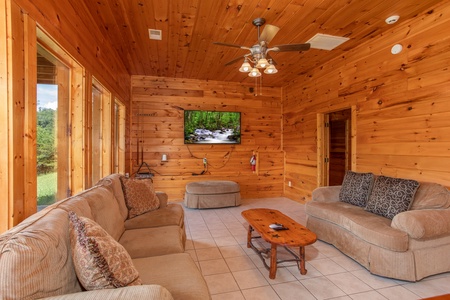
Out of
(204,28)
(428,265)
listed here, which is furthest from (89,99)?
(428,265)

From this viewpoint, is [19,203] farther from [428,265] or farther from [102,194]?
[428,265]

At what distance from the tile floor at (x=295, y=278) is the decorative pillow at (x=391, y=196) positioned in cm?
64

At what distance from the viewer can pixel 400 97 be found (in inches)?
118

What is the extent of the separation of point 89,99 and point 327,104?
388 centimetres

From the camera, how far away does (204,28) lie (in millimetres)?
3027

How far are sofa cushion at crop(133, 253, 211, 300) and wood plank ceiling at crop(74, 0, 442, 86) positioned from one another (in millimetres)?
2444

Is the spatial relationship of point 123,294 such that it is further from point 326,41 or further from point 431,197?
point 326,41

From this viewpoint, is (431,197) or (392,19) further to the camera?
(392,19)

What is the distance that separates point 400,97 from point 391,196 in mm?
1393

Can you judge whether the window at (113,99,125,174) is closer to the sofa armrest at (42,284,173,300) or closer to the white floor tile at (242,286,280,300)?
the white floor tile at (242,286,280,300)

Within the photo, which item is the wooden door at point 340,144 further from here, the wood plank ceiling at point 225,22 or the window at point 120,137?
the window at point 120,137

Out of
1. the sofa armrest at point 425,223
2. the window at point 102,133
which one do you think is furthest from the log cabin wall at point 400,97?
the window at point 102,133

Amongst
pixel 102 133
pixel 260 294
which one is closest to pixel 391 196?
pixel 260 294

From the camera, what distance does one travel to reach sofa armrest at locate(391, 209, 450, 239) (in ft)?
6.57
